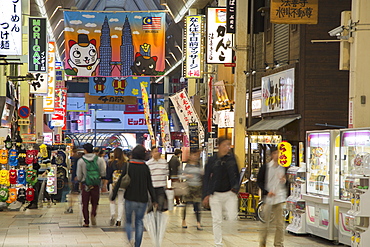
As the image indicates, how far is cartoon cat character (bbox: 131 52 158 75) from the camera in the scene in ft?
84.0

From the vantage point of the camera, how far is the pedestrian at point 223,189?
9.70 m

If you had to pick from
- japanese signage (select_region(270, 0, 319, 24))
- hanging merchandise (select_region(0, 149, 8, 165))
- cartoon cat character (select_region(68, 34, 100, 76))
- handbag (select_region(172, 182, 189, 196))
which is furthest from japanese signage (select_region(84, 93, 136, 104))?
japanese signage (select_region(270, 0, 319, 24))

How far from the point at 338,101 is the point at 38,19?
10639mm

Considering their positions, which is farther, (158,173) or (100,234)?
(158,173)

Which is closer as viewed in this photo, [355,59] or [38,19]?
[355,59]

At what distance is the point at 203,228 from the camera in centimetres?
1470

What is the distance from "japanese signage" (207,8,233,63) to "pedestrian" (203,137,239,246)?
12.9m

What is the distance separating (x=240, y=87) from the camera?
68.5 ft

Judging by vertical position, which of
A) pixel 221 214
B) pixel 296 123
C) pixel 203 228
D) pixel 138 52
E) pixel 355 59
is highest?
pixel 138 52

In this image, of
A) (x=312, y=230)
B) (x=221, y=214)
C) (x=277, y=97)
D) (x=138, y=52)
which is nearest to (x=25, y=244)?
(x=221, y=214)

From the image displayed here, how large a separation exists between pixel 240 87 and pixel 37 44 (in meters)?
7.11

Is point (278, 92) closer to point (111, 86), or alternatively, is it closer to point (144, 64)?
point (144, 64)

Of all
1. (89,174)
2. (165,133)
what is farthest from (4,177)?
(165,133)

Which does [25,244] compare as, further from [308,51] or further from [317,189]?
[308,51]
